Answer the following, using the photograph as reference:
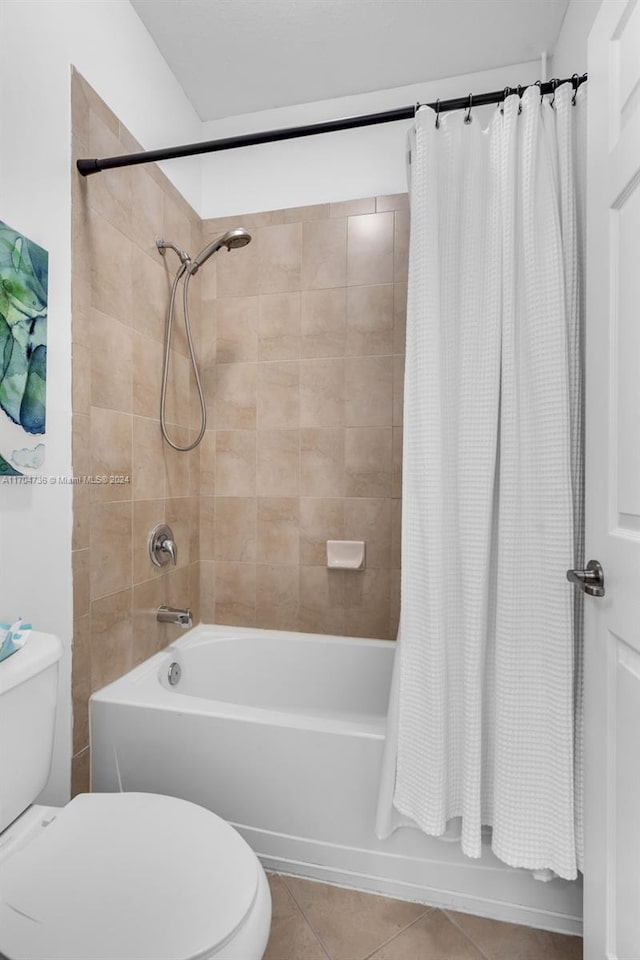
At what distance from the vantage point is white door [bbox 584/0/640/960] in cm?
92

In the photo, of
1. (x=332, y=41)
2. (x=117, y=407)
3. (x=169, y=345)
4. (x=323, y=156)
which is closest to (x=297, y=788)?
(x=117, y=407)

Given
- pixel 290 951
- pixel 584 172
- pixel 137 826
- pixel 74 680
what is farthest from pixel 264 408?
pixel 290 951

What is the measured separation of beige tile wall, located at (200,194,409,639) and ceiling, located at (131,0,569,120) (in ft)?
1.49

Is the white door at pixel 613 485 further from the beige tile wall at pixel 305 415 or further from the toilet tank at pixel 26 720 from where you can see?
the toilet tank at pixel 26 720

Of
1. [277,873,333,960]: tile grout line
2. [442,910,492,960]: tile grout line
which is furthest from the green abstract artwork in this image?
[442,910,492,960]: tile grout line

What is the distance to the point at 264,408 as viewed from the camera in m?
2.17

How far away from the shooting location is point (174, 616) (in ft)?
6.12

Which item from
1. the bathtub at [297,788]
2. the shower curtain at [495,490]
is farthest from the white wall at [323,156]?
the bathtub at [297,788]

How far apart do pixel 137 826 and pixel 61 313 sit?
1.25 metres

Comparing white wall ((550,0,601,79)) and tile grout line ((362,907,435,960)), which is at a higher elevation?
white wall ((550,0,601,79))

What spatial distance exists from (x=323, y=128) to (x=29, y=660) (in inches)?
58.1

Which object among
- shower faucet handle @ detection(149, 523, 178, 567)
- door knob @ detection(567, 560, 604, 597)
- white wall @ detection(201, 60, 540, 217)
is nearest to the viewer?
door knob @ detection(567, 560, 604, 597)

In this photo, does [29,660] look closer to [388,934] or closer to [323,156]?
[388,934]

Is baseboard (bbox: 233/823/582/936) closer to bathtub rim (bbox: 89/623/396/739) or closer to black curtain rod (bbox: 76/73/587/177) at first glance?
bathtub rim (bbox: 89/623/396/739)
